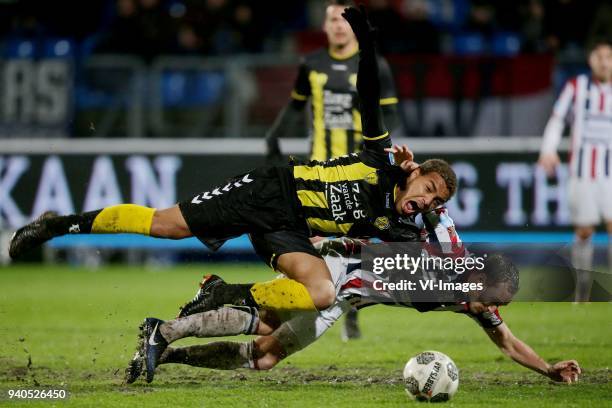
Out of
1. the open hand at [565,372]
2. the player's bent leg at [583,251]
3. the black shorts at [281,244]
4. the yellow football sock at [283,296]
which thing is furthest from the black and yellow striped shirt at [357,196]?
the player's bent leg at [583,251]

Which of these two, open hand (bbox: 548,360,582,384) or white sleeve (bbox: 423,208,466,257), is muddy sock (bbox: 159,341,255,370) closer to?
white sleeve (bbox: 423,208,466,257)

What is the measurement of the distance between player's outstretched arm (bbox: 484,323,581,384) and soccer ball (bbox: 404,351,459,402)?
48 centimetres

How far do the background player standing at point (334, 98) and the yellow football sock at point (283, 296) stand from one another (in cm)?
245

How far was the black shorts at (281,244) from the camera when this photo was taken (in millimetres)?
6645

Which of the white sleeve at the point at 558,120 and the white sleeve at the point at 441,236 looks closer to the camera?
the white sleeve at the point at 441,236

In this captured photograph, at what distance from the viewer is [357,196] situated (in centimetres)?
662

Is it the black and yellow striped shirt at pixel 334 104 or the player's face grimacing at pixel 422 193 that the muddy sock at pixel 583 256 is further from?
the player's face grimacing at pixel 422 193

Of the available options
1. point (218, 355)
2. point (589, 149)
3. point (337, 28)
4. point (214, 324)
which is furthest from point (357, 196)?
point (589, 149)

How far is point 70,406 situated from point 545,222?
26.5 feet

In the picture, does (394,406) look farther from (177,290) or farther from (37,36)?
(37,36)

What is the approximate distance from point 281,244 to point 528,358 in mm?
1570

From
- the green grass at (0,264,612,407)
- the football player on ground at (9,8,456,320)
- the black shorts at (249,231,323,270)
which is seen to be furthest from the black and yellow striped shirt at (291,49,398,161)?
the black shorts at (249,231,323,270)

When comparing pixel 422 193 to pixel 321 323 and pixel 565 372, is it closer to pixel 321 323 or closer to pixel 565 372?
pixel 321 323

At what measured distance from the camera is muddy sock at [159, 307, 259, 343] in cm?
636
